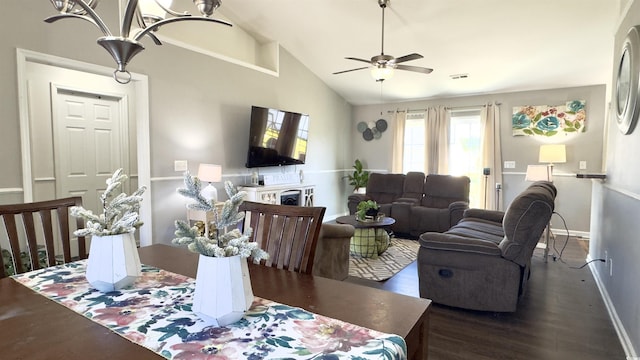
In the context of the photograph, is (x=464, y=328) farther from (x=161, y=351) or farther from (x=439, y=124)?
(x=439, y=124)

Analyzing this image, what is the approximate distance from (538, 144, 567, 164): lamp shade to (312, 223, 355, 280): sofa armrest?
3.96 m

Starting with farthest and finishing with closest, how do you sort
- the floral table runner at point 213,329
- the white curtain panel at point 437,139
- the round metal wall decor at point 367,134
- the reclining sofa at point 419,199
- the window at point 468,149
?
the round metal wall decor at point 367,134 < the white curtain panel at point 437,139 < the window at point 468,149 < the reclining sofa at point 419,199 < the floral table runner at point 213,329

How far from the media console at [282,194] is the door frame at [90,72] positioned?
4.08 ft

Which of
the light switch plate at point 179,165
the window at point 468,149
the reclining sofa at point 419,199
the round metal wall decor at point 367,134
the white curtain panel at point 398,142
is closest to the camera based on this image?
the light switch plate at point 179,165

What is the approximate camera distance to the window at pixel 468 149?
6418 mm

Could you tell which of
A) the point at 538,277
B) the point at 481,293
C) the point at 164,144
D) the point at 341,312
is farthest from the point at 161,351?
the point at 538,277

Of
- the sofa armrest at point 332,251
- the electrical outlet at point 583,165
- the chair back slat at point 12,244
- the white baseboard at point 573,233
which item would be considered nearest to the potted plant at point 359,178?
the white baseboard at point 573,233

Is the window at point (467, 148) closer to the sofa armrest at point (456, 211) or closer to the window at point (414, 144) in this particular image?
the window at point (414, 144)

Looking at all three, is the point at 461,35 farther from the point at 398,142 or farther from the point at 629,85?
the point at 398,142

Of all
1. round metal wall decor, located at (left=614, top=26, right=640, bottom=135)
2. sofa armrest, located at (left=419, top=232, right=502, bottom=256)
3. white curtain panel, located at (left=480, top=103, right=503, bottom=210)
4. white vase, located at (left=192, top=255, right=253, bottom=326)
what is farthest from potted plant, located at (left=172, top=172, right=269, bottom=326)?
white curtain panel, located at (left=480, top=103, right=503, bottom=210)

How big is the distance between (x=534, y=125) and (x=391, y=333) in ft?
20.4

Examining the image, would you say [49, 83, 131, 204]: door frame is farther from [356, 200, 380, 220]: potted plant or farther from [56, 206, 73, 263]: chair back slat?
[356, 200, 380, 220]: potted plant

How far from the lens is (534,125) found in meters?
5.93

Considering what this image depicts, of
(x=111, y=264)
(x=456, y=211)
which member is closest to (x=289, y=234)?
(x=111, y=264)
